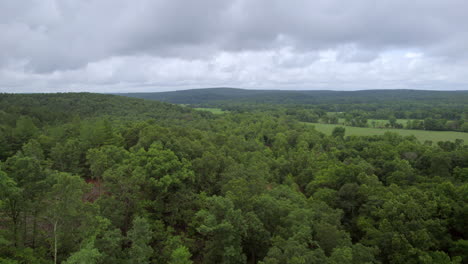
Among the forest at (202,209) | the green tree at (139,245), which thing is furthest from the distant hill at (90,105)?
the green tree at (139,245)

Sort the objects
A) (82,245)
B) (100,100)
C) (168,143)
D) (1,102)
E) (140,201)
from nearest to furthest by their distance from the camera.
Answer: (82,245), (140,201), (168,143), (1,102), (100,100)

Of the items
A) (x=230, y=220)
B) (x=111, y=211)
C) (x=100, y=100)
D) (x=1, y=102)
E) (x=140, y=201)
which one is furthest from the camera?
(x=100, y=100)

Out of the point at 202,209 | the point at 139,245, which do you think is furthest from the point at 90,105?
the point at 139,245

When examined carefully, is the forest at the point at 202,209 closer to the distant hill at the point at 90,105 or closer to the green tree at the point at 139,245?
the green tree at the point at 139,245

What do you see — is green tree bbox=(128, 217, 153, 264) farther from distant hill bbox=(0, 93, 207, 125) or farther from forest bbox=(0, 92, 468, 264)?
distant hill bbox=(0, 93, 207, 125)

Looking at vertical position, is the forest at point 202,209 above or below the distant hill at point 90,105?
below

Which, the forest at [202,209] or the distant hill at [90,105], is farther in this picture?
the distant hill at [90,105]

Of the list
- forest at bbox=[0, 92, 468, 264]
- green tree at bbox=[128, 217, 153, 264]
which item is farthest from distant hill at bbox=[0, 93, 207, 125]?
green tree at bbox=[128, 217, 153, 264]

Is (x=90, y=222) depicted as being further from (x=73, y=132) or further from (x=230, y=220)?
(x=73, y=132)

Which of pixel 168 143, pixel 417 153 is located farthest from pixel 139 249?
pixel 417 153

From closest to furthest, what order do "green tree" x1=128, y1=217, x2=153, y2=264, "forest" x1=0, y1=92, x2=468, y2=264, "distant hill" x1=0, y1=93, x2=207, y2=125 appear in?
"green tree" x1=128, y1=217, x2=153, y2=264 → "forest" x1=0, y1=92, x2=468, y2=264 → "distant hill" x1=0, y1=93, x2=207, y2=125

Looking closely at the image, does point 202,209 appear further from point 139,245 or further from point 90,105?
point 90,105
